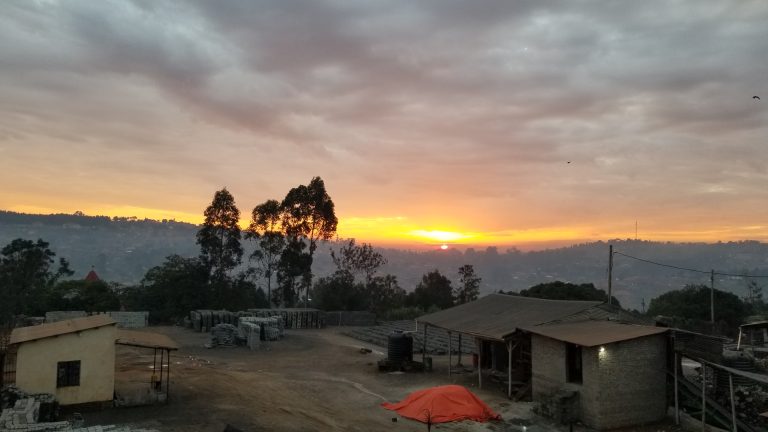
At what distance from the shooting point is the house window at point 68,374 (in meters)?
20.4

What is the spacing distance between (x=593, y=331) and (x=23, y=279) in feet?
214

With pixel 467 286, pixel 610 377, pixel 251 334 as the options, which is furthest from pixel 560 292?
pixel 610 377

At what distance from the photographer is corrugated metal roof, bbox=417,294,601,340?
24844mm

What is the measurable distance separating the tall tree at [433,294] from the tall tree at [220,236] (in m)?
26.3

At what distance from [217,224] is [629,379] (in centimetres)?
5685

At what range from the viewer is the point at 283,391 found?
25.5 meters

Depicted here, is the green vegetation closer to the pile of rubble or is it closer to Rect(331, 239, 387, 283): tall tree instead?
Rect(331, 239, 387, 283): tall tree

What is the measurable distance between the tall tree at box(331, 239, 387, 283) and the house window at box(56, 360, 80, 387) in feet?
184

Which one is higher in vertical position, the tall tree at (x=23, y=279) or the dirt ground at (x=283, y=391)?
the tall tree at (x=23, y=279)

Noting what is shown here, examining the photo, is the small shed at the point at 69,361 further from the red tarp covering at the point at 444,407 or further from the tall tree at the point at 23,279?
the tall tree at the point at 23,279

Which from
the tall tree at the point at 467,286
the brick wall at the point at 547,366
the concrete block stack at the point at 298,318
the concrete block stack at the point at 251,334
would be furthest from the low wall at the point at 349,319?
the brick wall at the point at 547,366

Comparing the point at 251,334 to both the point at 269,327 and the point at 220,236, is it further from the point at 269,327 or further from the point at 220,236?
the point at 220,236

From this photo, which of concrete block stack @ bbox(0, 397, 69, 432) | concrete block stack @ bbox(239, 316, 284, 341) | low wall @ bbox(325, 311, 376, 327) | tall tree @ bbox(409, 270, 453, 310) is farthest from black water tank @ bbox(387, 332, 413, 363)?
tall tree @ bbox(409, 270, 453, 310)

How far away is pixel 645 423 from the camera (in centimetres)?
1967
